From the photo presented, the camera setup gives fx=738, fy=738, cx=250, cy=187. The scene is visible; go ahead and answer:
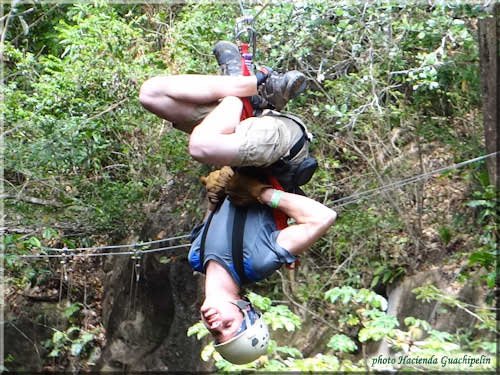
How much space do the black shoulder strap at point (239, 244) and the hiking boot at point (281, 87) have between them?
386mm

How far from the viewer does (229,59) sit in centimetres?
235

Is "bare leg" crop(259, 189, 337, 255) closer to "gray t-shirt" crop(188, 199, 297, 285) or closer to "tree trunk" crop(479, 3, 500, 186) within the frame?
"gray t-shirt" crop(188, 199, 297, 285)

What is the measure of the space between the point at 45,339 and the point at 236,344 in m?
4.65

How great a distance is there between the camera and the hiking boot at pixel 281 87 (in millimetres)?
2312

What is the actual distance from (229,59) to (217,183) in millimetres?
399

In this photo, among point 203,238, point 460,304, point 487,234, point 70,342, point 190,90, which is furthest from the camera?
point 70,342

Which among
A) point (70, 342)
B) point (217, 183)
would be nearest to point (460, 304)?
point (217, 183)

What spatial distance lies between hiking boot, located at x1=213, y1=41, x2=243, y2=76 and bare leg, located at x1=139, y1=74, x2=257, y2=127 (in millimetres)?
93

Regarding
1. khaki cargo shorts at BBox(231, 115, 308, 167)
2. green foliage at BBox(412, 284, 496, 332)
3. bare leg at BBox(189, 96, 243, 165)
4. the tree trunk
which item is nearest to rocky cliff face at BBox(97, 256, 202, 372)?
green foliage at BBox(412, 284, 496, 332)

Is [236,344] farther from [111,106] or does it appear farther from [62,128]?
[111,106]

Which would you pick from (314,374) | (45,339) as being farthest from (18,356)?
(314,374)

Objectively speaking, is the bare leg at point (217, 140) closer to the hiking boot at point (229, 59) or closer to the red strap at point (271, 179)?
the red strap at point (271, 179)

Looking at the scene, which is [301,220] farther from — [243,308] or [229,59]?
[229,59]

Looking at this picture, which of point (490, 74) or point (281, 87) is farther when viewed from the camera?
point (490, 74)
